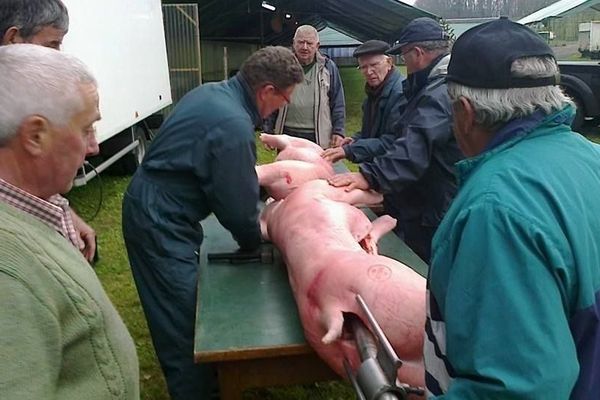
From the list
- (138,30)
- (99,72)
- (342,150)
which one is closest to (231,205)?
(342,150)

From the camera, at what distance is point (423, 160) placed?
349cm

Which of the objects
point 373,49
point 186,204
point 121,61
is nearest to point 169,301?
point 186,204

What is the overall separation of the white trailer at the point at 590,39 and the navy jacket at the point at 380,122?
9716mm

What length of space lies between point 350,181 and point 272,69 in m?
0.87

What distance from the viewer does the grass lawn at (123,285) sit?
3.88m

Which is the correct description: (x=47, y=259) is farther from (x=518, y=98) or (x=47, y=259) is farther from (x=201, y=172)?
(x=201, y=172)

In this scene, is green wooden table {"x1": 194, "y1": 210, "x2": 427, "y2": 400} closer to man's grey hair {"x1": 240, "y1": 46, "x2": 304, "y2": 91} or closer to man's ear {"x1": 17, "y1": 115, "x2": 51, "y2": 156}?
man's grey hair {"x1": 240, "y1": 46, "x2": 304, "y2": 91}

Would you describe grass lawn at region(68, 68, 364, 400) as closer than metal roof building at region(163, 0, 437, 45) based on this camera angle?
Yes

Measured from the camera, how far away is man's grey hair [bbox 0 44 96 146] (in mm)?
1288

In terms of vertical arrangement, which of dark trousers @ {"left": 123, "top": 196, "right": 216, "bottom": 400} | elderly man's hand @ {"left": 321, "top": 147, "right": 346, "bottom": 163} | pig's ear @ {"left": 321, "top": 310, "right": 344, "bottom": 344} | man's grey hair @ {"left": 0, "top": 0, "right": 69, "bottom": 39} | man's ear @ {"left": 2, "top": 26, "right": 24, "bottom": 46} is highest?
man's grey hair @ {"left": 0, "top": 0, "right": 69, "bottom": 39}

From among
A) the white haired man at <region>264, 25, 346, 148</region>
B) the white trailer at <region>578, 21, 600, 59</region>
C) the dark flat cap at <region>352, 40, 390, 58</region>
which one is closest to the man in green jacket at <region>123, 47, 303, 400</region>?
the dark flat cap at <region>352, 40, 390, 58</region>

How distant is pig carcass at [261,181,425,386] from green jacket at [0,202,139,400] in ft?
3.01

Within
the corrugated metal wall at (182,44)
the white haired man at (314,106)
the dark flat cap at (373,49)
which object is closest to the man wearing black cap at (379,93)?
the dark flat cap at (373,49)

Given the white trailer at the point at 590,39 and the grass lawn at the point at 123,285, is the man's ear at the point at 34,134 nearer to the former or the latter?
the grass lawn at the point at 123,285
